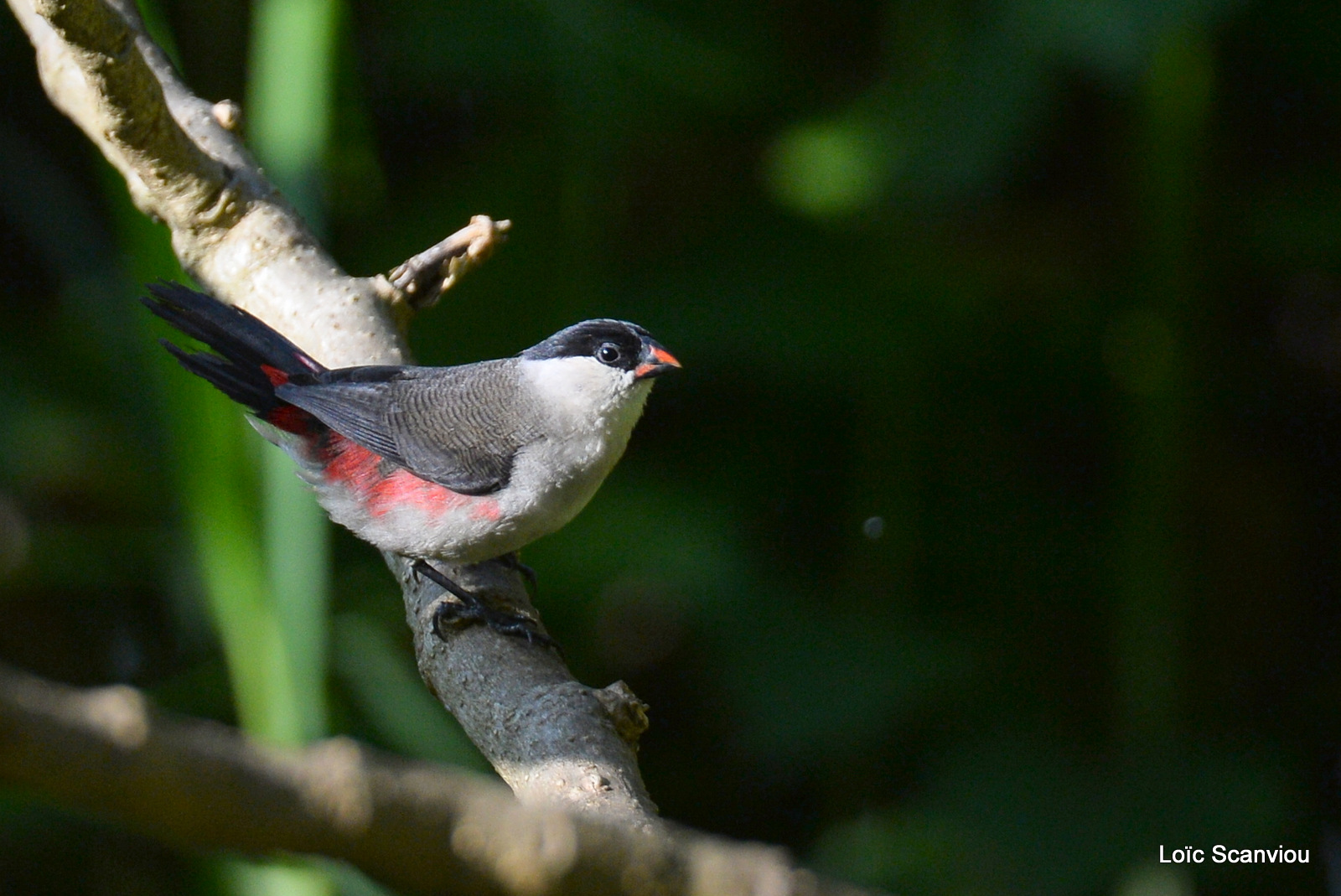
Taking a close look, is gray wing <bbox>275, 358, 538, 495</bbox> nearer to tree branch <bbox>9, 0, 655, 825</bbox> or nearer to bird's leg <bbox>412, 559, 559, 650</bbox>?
tree branch <bbox>9, 0, 655, 825</bbox>

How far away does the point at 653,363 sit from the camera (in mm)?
2664

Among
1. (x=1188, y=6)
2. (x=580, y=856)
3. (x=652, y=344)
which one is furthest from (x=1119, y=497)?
(x=580, y=856)

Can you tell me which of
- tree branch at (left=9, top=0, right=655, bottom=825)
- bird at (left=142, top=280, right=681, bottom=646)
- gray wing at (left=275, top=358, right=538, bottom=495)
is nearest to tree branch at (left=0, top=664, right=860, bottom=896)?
tree branch at (left=9, top=0, right=655, bottom=825)

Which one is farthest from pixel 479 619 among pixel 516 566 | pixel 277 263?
pixel 277 263

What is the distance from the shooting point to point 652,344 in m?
2.70

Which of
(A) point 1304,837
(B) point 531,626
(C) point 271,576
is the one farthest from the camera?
(A) point 1304,837

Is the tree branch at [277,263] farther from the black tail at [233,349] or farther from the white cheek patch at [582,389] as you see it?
the white cheek patch at [582,389]

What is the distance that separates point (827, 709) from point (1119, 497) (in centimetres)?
102

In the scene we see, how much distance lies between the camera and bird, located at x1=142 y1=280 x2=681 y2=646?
2.53 m

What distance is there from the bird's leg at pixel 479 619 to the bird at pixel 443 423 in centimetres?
6

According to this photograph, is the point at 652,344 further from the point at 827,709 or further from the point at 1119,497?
the point at 1119,497

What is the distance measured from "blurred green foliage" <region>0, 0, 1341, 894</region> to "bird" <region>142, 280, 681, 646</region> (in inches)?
27.3

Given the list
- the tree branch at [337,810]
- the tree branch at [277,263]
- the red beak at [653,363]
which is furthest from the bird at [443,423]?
the tree branch at [337,810]

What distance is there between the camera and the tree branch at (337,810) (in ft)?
2.06
